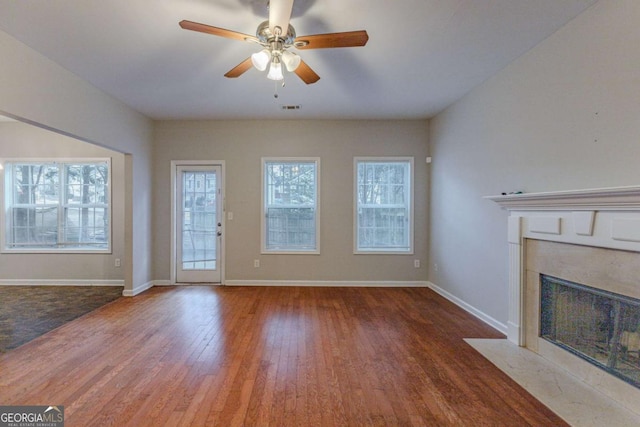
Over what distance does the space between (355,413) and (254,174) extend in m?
3.83

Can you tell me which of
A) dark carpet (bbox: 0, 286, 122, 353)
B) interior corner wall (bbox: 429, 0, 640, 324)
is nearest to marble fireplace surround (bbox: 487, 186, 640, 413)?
interior corner wall (bbox: 429, 0, 640, 324)

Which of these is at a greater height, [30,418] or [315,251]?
[315,251]

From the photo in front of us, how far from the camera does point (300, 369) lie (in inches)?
90.4

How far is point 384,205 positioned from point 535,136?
2523 millimetres

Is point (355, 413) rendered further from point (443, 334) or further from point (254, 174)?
point (254, 174)

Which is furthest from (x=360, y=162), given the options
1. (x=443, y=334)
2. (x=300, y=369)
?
(x=300, y=369)

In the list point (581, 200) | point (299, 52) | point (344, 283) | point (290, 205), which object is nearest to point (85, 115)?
point (299, 52)

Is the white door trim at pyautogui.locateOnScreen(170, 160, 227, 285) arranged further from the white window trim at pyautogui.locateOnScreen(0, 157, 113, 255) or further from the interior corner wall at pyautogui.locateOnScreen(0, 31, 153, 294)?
the white window trim at pyautogui.locateOnScreen(0, 157, 113, 255)

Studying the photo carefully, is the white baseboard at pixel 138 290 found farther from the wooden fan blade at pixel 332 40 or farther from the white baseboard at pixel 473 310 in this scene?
the white baseboard at pixel 473 310

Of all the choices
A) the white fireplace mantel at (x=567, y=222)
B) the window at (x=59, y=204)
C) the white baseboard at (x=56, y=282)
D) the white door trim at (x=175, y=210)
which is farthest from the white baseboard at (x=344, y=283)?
the window at (x=59, y=204)

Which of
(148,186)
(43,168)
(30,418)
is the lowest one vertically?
(30,418)

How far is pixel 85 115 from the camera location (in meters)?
3.39

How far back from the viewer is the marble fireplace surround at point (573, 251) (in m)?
1.78

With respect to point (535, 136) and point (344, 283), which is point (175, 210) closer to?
point (344, 283)
